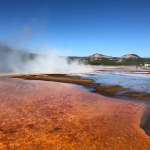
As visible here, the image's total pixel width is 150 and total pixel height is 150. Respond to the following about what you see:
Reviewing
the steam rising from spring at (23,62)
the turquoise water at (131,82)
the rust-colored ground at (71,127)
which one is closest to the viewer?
the rust-colored ground at (71,127)

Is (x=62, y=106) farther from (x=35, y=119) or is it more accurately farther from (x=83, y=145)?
(x=83, y=145)

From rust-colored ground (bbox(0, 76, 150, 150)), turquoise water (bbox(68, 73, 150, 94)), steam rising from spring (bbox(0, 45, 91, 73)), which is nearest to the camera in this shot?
rust-colored ground (bbox(0, 76, 150, 150))

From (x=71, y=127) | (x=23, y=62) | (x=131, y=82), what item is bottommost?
(x=71, y=127)

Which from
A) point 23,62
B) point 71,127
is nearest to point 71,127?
point 71,127

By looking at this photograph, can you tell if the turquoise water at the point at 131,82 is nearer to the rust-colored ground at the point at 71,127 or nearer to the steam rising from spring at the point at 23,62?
the rust-colored ground at the point at 71,127

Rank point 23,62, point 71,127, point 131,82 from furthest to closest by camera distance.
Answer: point 23,62
point 131,82
point 71,127

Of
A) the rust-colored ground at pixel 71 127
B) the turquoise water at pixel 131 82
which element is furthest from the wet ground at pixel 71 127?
the turquoise water at pixel 131 82

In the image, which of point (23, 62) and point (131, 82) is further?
point (23, 62)

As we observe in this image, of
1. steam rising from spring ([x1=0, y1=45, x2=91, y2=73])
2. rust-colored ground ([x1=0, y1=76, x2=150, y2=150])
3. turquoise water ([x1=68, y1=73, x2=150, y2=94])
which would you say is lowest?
rust-colored ground ([x1=0, y1=76, x2=150, y2=150])

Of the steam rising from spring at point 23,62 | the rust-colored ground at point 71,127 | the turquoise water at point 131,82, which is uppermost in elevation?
the steam rising from spring at point 23,62

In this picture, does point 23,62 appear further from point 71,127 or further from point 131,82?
point 71,127

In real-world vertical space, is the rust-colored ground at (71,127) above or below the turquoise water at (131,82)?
below

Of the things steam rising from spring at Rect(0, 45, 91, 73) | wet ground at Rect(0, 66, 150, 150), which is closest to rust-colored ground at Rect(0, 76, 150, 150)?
wet ground at Rect(0, 66, 150, 150)

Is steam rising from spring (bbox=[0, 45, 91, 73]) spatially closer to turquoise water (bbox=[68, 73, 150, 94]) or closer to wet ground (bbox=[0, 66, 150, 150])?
turquoise water (bbox=[68, 73, 150, 94])
